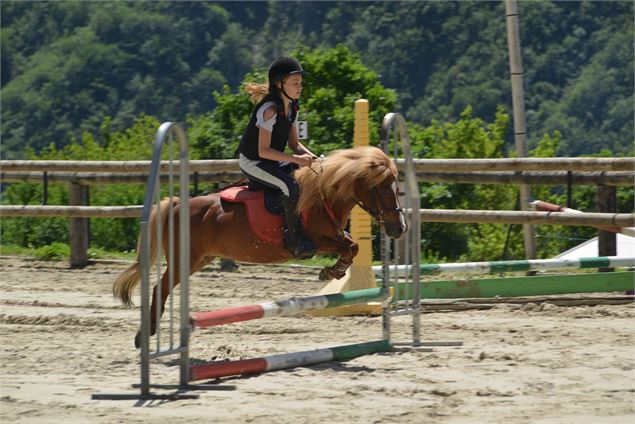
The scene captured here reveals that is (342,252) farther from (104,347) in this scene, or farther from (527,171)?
(527,171)

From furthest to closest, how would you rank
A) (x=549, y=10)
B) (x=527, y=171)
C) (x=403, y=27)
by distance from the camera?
(x=403, y=27) → (x=549, y=10) → (x=527, y=171)

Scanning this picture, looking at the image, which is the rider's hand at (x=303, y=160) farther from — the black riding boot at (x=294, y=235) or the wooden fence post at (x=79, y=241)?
the wooden fence post at (x=79, y=241)

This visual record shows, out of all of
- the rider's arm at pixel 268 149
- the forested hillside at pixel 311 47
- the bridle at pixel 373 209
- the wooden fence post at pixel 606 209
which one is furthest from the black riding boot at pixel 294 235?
the forested hillside at pixel 311 47

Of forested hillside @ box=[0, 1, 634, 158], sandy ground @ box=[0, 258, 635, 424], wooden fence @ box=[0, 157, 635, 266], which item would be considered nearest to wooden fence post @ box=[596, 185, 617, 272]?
wooden fence @ box=[0, 157, 635, 266]

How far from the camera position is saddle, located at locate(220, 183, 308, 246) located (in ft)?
25.9

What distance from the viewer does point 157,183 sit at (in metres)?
6.35

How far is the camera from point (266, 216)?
7895 mm

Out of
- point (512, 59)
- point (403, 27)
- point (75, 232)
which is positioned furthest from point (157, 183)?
point (403, 27)

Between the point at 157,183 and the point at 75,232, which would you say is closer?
the point at 157,183

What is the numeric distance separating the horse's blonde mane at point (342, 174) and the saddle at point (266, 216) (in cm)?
16

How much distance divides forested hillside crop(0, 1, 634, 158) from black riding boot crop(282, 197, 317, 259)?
39.5 metres

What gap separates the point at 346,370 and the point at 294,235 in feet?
4.27

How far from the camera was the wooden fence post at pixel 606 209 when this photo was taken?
436 inches

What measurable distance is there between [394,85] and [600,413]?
53.9 m
